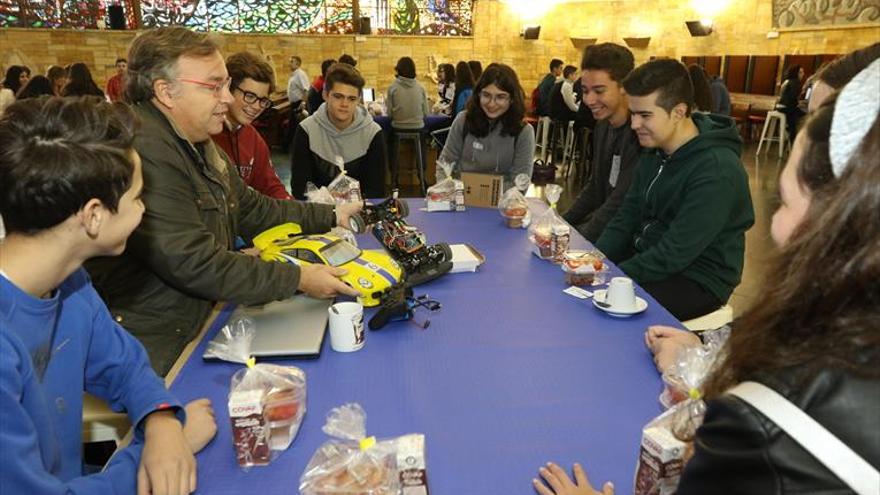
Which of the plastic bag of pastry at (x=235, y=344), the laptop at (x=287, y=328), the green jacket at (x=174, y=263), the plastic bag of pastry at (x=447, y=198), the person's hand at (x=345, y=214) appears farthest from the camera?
the plastic bag of pastry at (x=447, y=198)

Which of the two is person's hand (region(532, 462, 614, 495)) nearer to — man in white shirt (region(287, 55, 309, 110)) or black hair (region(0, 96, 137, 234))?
black hair (region(0, 96, 137, 234))

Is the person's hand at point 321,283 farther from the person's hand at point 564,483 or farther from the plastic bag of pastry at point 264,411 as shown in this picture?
the person's hand at point 564,483

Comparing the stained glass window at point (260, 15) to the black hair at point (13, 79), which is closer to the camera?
the black hair at point (13, 79)

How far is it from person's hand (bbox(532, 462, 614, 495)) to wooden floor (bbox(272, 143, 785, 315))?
1848mm

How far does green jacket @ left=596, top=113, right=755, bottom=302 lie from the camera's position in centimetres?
212

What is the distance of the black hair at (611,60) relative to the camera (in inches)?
118

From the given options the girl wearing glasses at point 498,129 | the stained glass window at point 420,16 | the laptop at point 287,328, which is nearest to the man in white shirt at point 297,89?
the stained glass window at point 420,16

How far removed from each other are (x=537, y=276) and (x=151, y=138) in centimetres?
129

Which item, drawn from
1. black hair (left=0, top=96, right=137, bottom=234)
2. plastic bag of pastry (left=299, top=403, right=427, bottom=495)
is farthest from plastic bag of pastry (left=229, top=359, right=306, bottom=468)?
black hair (left=0, top=96, right=137, bottom=234)

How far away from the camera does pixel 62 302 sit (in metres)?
1.18

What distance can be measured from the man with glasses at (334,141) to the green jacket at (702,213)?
198 centimetres

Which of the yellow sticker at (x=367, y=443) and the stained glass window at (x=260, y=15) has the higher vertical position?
the stained glass window at (x=260, y=15)

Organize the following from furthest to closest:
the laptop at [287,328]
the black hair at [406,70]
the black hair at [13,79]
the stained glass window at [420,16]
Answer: the stained glass window at [420,16] → the black hair at [13,79] → the black hair at [406,70] → the laptop at [287,328]

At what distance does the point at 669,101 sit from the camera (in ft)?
7.32
